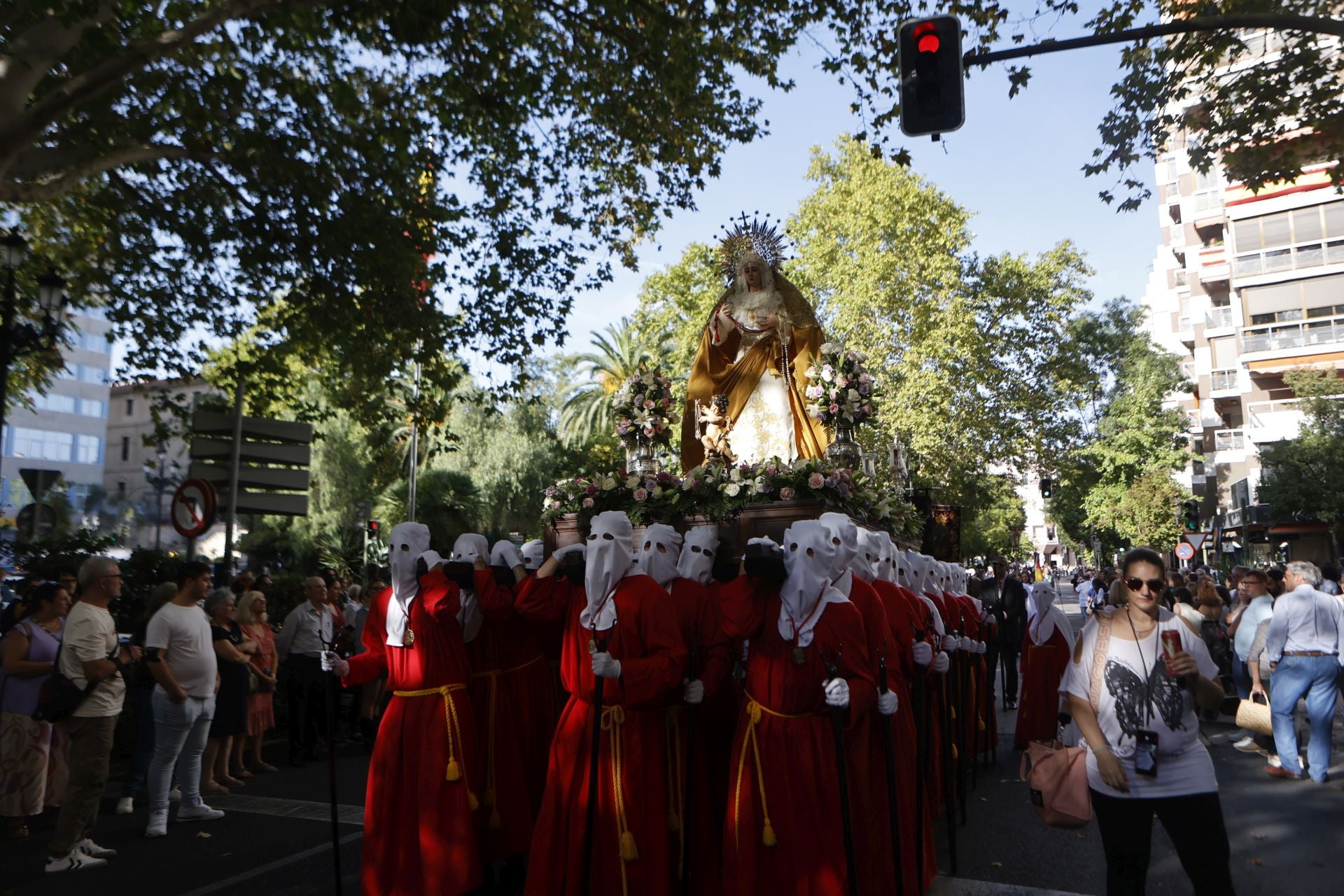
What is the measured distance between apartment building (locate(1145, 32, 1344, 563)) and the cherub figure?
24.0 metres

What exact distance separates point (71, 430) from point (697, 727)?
263 ft

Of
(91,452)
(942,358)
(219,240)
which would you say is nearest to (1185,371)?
(942,358)

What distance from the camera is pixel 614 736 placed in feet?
18.5

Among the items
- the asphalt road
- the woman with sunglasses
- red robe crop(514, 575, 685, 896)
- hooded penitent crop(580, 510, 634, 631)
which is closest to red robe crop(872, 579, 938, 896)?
the asphalt road

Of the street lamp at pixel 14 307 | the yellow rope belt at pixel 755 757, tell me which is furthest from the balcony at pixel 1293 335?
the yellow rope belt at pixel 755 757

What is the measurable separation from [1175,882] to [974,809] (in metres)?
2.38

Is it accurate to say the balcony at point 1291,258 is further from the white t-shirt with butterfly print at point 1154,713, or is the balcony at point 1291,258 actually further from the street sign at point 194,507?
the white t-shirt with butterfly print at point 1154,713

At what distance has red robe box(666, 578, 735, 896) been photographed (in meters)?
5.70

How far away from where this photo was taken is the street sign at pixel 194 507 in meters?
10.1

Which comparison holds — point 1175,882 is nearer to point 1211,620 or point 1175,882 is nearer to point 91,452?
point 1211,620

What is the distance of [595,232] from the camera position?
614 inches

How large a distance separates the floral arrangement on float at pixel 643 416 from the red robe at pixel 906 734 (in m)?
7.05

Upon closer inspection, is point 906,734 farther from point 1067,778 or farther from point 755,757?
point 1067,778

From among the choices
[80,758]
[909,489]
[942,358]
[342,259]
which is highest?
[942,358]
